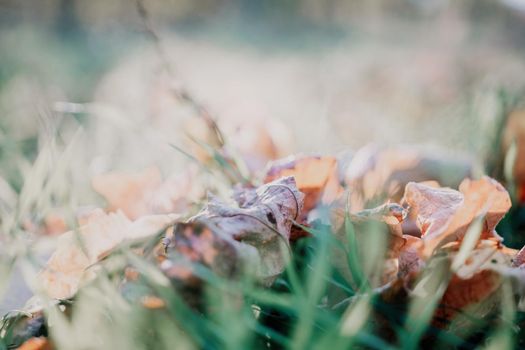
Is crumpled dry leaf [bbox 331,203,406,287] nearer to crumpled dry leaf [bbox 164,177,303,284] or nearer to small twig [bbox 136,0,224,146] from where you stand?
crumpled dry leaf [bbox 164,177,303,284]

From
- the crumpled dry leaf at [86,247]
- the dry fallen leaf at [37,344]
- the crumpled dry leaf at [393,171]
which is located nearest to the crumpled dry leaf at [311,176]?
the crumpled dry leaf at [393,171]

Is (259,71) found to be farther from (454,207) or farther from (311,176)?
(454,207)

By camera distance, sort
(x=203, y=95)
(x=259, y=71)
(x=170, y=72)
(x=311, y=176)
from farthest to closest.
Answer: (x=259, y=71) < (x=203, y=95) < (x=170, y=72) < (x=311, y=176)

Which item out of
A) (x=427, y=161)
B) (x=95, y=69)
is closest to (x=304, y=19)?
(x=95, y=69)

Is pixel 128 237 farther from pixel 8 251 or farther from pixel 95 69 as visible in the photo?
pixel 95 69

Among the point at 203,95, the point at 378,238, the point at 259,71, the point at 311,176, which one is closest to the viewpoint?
the point at 378,238

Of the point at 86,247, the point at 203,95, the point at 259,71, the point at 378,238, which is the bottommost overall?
the point at 259,71

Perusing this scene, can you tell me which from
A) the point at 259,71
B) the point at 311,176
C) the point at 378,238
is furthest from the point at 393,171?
the point at 259,71
